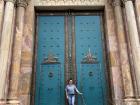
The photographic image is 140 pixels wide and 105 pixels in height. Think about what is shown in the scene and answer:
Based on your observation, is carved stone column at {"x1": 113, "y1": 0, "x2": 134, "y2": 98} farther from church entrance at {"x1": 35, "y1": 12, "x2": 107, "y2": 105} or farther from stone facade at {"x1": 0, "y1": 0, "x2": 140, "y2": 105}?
church entrance at {"x1": 35, "y1": 12, "x2": 107, "y2": 105}

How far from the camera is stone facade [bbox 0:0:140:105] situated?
26.5 ft

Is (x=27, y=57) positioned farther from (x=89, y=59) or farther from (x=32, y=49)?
(x=89, y=59)

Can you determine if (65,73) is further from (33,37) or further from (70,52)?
(33,37)

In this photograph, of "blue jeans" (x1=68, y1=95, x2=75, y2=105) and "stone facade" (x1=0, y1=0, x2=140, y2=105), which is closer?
"stone facade" (x1=0, y1=0, x2=140, y2=105)

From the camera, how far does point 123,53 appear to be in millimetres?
8719

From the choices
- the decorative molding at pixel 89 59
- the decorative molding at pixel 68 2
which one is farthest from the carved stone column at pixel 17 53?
the decorative molding at pixel 89 59

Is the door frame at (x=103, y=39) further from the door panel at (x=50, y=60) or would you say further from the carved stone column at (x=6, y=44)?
the carved stone column at (x=6, y=44)

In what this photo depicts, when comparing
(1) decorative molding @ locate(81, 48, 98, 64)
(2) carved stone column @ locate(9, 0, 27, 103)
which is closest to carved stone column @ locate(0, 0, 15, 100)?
(2) carved stone column @ locate(9, 0, 27, 103)

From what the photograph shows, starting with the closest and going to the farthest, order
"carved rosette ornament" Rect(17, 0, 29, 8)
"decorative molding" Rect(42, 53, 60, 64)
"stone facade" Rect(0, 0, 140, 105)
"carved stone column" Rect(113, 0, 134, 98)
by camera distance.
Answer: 1. "stone facade" Rect(0, 0, 140, 105)
2. "carved stone column" Rect(113, 0, 134, 98)
3. "carved rosette ornament" Rect(17, 0, 29, 8)
4. "decorative molding" Rect(42, 53, 60, 64)

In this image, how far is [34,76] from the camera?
9.20m

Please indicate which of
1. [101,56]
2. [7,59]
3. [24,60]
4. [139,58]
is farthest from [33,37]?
[139,58]

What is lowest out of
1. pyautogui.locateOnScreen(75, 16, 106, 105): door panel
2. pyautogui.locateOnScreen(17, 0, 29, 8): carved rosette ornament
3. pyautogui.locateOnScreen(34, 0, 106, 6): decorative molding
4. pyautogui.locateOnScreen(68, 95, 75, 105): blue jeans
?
pyautogui.locateOnScreen(68, 95, 75, 105): blue jeans

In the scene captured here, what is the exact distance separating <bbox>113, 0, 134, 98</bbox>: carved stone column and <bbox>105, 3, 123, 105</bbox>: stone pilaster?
274mm

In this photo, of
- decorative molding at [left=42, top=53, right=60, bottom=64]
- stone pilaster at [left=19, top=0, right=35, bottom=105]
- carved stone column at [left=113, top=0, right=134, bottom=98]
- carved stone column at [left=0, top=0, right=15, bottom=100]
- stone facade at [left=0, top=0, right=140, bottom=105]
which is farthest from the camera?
decorative molding at [left=42, top=53, right=60, bottom=64]
